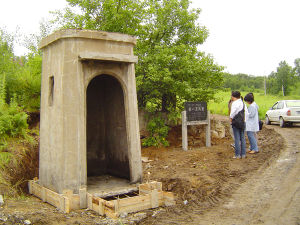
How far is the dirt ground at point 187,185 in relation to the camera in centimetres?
614

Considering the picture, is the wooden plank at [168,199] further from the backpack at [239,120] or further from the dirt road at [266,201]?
the backpack at [239,120]

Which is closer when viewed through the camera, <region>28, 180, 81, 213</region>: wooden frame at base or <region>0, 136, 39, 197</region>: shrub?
<region>28, 180, 81, 213</region>: wooden frame at base

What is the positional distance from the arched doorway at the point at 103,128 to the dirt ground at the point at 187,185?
44.7 inches

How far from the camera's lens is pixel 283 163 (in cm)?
928

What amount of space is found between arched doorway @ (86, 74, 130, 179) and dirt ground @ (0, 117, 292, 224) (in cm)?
114

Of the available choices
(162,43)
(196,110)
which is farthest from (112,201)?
(162,43)

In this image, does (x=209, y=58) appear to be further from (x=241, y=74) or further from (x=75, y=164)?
(x=241, y=74)

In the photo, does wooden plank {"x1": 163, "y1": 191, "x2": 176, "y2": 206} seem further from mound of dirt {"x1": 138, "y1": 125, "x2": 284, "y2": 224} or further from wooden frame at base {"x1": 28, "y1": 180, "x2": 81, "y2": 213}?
wooden frame at base {"x1": 28, "y1": 180, "x2": 81, "y2": 213}

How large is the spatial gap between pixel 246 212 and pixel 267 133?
1019 cm

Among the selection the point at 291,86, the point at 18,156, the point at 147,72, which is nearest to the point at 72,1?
the point at 147,72

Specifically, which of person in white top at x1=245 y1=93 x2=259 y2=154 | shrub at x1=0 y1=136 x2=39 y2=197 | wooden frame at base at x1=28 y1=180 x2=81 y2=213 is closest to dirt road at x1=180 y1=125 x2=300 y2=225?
person in white top at x1=245 y1=93 x2=259 y2=154

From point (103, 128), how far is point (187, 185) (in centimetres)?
287

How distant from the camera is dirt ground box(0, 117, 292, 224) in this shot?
6141 mm

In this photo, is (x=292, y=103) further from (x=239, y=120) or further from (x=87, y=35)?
(x=87, y=35)
